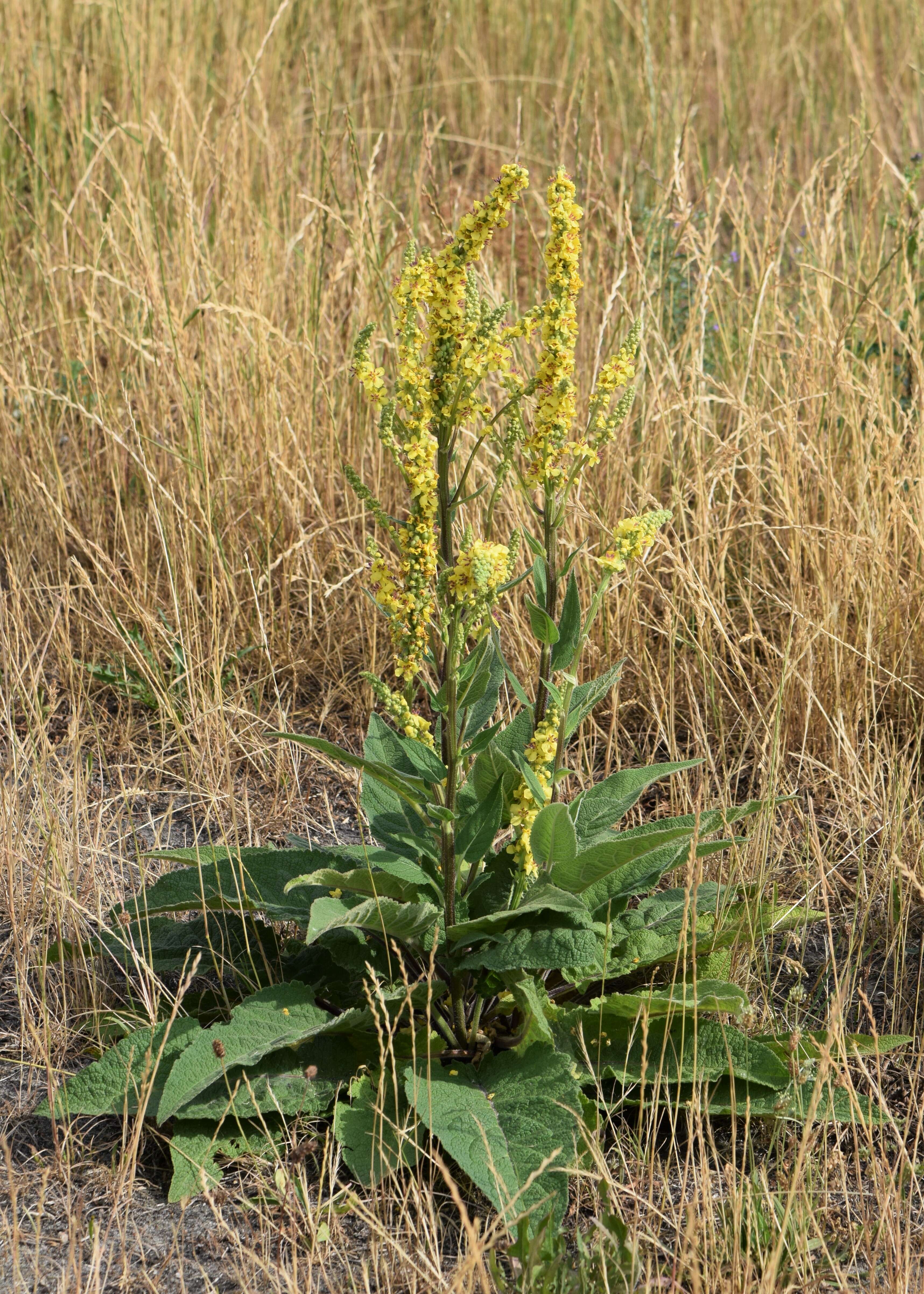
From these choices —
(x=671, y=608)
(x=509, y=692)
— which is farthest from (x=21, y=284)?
(x=671, y=608)

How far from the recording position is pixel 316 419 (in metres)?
3.08

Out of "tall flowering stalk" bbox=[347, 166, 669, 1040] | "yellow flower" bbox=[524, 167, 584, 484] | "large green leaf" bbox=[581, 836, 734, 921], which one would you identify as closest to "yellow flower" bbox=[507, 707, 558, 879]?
"tall flowering stalk" bbox=[347, 166, 669, 1040]

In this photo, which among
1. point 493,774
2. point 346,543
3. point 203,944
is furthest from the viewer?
point 346,543

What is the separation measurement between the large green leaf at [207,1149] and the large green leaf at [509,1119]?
229mm

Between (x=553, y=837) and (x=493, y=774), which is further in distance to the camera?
(x=493, y=774)

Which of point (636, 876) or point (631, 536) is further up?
point (631, 536)

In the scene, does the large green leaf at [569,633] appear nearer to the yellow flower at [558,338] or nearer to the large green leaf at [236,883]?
the yellow flower at [558,338]

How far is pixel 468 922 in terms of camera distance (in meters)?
1.66

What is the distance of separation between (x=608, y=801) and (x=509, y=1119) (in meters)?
0.49

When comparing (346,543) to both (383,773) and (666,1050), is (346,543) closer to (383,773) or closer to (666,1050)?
(383,773)

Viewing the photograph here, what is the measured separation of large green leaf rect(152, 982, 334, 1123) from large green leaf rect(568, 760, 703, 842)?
0.47m

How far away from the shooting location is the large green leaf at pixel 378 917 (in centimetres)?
153

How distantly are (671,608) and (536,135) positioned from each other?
3096 mm

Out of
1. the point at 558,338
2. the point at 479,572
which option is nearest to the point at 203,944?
the point at 479,572
